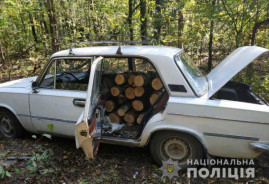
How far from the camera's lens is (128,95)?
4016 mm

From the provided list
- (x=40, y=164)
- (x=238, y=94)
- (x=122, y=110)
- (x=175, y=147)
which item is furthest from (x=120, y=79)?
(x=238, y=94)

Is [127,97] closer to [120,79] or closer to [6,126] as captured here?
[120,79]

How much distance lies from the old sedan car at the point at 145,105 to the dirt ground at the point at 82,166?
0.33 m

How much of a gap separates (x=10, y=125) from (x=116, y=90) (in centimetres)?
226

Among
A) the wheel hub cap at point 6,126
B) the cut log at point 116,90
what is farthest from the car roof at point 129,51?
the wheel hub cap at point 6,126

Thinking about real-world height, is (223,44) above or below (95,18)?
below

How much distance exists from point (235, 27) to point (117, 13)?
18.1 feet

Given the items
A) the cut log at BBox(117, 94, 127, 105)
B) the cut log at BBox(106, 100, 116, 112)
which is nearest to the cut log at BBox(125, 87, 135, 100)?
the cut log at BBox(117, 94, 127, 105)

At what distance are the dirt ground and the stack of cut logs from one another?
60cm

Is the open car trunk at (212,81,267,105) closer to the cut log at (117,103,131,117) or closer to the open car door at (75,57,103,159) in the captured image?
the cut log at (117,103,131,117)

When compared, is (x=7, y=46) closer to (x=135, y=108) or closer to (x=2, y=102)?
(x=2, y=102)

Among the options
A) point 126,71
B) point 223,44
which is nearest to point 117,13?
point 223,44

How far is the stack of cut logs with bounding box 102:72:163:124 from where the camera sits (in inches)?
155

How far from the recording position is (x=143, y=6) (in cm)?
895
